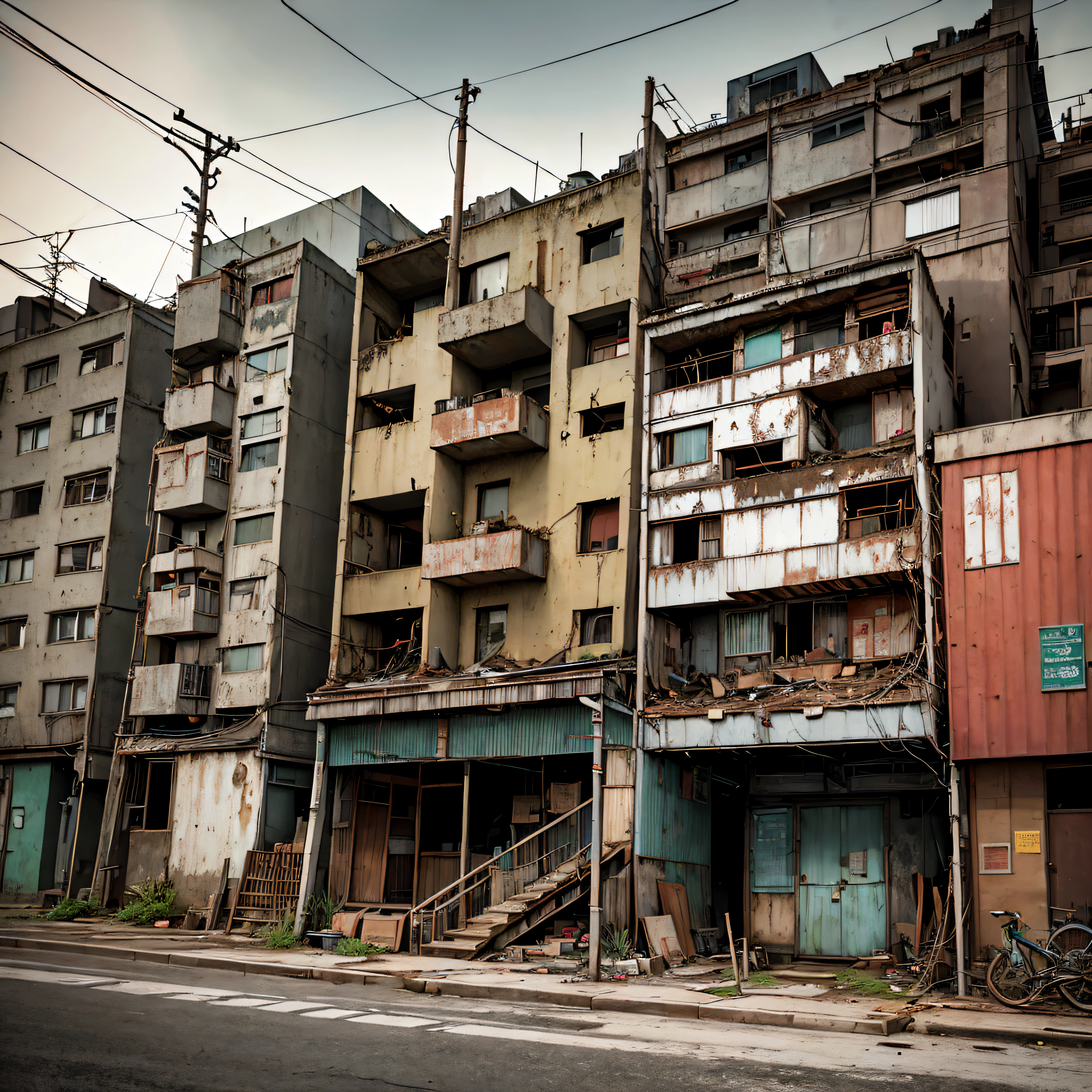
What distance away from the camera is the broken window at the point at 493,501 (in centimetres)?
3069

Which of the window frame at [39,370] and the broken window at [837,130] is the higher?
the broken window at [837,130]

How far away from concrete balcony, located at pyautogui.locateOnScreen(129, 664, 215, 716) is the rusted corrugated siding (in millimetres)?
23479

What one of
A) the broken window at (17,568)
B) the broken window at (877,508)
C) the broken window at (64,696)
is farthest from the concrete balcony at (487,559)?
the broken window at (17,568)

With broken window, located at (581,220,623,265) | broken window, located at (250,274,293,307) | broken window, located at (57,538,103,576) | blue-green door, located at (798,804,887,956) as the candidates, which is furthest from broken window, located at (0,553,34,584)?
blue-green door, located at (798,804,887,956)

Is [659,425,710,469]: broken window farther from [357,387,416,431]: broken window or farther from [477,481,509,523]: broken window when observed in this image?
[357,387,416,431]: broken window

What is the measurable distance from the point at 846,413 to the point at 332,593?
60.1 feet

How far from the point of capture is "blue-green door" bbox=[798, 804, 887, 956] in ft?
75.5

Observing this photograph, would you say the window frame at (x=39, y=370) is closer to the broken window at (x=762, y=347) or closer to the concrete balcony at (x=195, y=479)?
the concrete balcony at (x=195, y=479)

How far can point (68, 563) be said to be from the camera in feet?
132

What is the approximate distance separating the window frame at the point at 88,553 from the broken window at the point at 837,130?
29.4 metres

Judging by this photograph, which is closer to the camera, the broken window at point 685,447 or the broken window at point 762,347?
the broken window at point 762,347

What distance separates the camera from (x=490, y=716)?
85.3 ft

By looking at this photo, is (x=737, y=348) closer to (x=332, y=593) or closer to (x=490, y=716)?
(x=490, y=716)

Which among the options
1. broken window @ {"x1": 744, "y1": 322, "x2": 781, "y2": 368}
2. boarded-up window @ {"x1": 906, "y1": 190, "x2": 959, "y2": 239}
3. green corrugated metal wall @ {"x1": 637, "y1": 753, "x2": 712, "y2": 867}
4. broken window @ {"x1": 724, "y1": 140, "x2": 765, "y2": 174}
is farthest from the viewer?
broken window @ {"x1": 724, "y1": 140, "x2": 765, "y2": 174}
